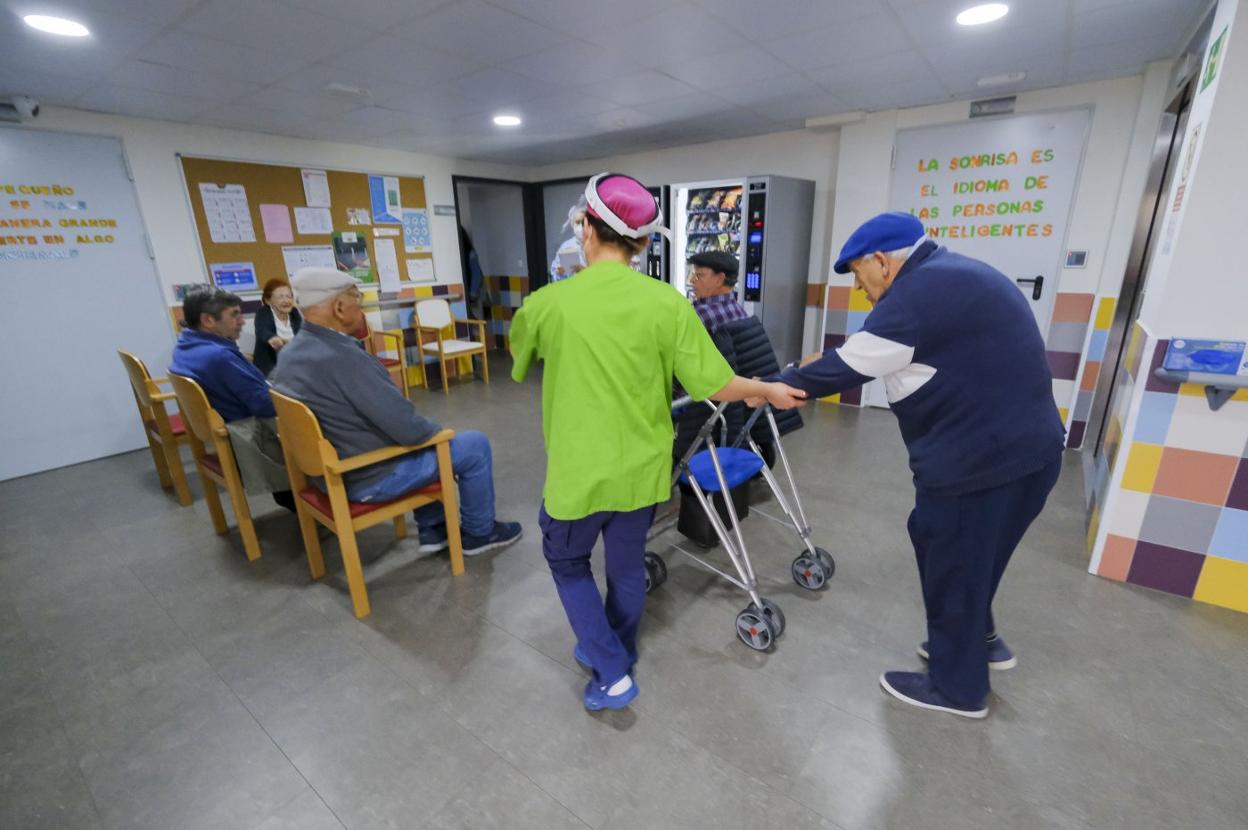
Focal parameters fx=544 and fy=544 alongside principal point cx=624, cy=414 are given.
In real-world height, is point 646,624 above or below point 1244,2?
below

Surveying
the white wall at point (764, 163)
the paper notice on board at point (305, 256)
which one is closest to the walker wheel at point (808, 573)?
the white wall at point (764, 163)

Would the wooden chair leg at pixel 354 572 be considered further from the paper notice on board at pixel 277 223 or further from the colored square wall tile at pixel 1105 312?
the colored square wall tile at pixel 1105 312

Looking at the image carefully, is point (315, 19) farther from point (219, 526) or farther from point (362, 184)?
point (362, 184)

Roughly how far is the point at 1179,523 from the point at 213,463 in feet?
13.8

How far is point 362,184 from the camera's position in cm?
523

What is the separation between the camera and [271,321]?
3852 mm

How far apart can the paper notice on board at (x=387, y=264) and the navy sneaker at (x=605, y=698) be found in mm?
5013

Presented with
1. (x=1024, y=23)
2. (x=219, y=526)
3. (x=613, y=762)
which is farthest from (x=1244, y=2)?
(x=219, y=526)

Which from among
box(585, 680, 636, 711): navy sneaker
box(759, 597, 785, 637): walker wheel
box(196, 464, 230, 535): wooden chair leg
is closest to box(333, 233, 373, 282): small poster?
box(196, 464, 230, 535): wooden chair leg

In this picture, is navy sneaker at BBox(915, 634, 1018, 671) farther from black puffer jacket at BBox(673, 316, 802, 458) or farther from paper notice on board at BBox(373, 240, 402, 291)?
paper notice on board at BBox(373, 240, 402, 291)

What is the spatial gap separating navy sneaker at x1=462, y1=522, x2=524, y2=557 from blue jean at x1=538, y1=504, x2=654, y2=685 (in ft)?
3.54

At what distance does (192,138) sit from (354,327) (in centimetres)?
351

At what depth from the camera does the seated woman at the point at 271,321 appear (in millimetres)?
3809

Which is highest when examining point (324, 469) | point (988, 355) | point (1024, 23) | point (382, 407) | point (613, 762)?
point (1024, 23)
